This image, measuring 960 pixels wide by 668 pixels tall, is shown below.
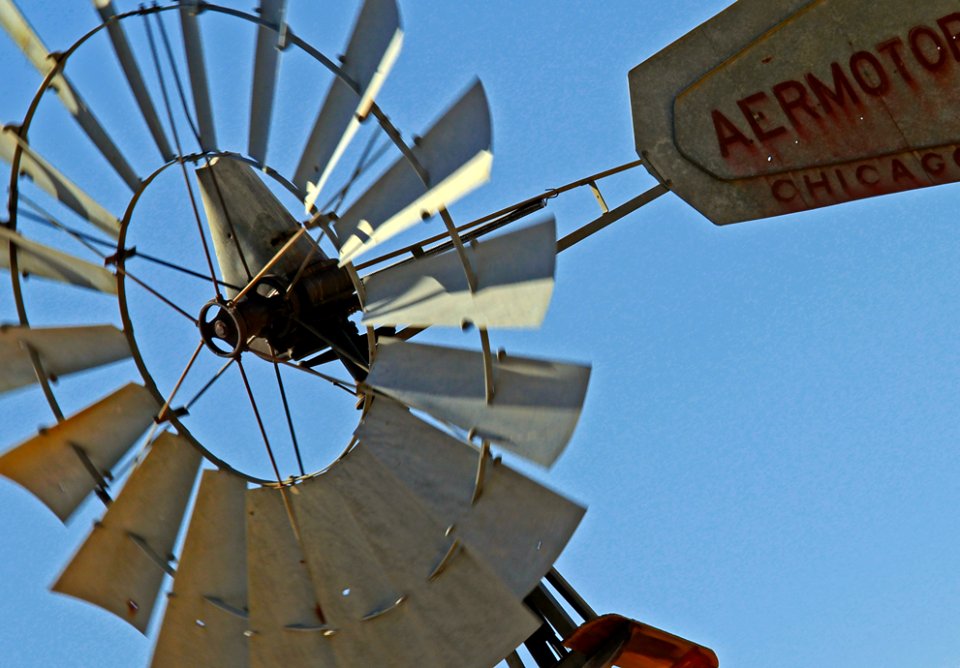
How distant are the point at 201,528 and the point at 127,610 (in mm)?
→ 511

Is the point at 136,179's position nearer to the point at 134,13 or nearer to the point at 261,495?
the point at 134,13

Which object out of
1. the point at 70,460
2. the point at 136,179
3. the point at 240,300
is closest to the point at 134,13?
the point at 136,179

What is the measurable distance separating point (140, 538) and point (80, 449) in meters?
0.51

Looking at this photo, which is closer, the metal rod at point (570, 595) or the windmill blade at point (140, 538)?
the windmill blade at point (140, 538)

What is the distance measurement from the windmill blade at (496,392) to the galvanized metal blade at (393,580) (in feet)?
1.42

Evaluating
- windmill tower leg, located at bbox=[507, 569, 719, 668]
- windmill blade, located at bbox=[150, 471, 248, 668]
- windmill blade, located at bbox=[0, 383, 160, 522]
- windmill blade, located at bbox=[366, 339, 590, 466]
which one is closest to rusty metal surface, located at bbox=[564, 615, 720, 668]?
windmill tower leg, located at bbox=[507, 569, 719, 668]

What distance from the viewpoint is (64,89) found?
8.48 m

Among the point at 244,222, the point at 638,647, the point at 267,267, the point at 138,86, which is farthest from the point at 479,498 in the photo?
the point at 138,86

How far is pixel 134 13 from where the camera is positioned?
8.29 meters

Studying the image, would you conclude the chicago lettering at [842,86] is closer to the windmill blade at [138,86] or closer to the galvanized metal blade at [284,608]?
the windmill blade at [138,86]

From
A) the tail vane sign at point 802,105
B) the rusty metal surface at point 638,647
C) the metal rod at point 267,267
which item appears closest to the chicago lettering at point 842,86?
the tail vane sign at point 802,105

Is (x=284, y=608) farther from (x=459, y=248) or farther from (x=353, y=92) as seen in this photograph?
(x=353, y=92)

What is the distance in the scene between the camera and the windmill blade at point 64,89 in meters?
8.39

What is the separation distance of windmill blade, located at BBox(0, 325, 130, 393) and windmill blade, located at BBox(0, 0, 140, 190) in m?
0.77
